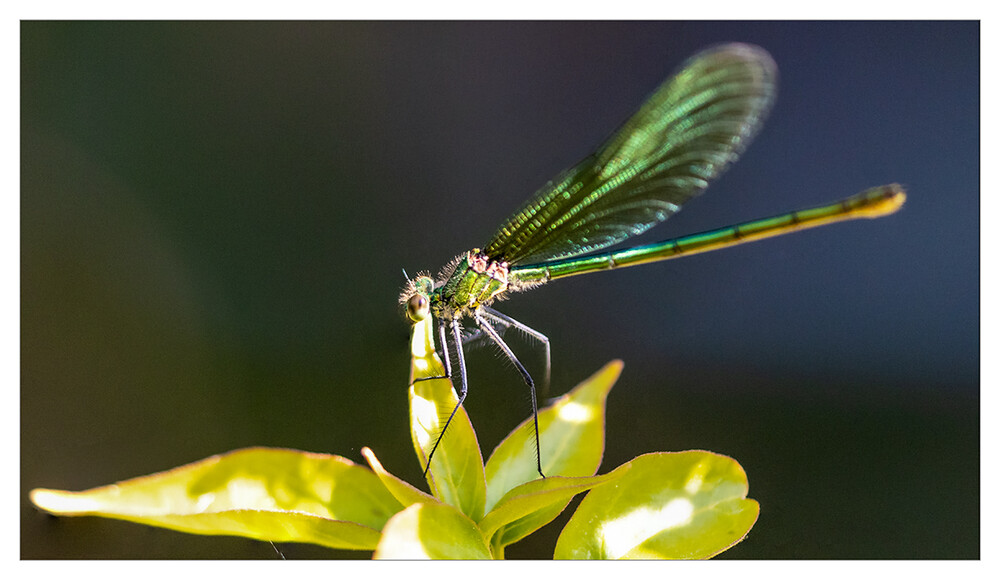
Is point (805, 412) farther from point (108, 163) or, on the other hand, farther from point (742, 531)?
point (108, 163)

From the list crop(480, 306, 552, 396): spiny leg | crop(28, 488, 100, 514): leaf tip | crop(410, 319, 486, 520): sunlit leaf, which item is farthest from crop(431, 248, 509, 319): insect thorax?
crop(28, 488, 100, 514): leaf tip

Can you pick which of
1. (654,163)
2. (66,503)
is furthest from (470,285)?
(66,503)

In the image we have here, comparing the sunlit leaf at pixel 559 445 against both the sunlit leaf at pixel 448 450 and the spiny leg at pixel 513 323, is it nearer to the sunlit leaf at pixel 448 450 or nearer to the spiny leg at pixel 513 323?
the sunlit leaf at pixel 448 450

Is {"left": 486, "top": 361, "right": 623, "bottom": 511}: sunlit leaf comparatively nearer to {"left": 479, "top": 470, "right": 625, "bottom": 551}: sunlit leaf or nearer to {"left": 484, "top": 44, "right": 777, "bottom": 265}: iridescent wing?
{"left": 479, "top": 470, "right": 625, "bottom": 551}: sunlit leaf

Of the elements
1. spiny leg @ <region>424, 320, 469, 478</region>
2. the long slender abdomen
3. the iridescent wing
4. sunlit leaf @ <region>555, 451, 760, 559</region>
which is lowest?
sunlit leaf @ <region>555, 451, 760, 559</region>

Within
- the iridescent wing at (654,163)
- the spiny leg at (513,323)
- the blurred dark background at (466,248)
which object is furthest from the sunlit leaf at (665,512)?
the iridescent wing at (654,163)

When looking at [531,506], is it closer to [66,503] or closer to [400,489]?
Answer: [400,489]

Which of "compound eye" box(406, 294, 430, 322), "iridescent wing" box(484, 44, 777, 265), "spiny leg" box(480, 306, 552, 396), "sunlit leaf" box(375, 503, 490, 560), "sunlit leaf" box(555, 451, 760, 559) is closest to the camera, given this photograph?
"sunlit leaf" box(375, 503, 490, 560)
